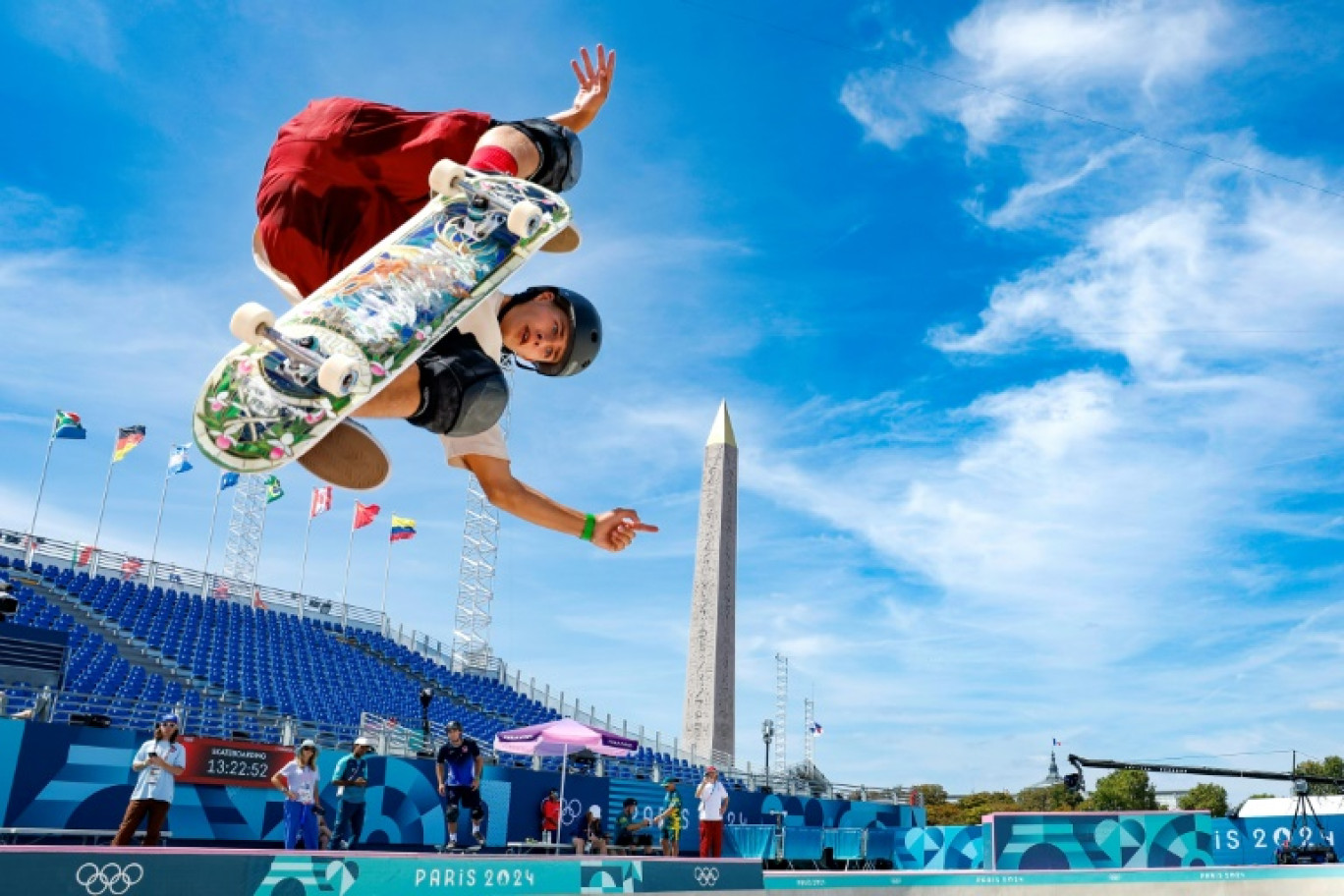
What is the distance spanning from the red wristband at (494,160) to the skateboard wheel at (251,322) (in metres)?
0.87

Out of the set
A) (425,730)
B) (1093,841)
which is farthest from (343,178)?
(1093,841)

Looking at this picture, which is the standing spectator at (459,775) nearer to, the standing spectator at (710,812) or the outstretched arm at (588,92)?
the standing spectator at (710,812)

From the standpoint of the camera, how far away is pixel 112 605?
2575 cm

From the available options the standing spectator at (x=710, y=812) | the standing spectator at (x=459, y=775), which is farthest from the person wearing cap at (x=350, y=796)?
the standing spectator at (x=710, y=812)

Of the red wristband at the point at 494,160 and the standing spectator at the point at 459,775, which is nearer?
the red wristband at the point at 494,160

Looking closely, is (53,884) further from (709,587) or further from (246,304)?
(709,587)

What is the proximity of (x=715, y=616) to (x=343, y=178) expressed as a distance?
2803cm

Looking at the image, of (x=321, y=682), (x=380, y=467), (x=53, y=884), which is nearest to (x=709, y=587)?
(x=321, y=682)

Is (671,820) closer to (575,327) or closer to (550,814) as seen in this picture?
(550,814)

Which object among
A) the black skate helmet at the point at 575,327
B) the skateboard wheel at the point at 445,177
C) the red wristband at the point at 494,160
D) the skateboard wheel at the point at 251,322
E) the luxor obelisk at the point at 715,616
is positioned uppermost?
the luxor obelisk at the point at 715,616

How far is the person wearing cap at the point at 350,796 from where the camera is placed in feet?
39.6

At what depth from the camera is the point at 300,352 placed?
110 inches

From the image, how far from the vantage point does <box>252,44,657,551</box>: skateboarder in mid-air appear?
3.26 m

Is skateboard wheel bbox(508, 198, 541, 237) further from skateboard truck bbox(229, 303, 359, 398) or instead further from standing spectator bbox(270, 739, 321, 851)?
standing spectator bbox(270, 739, 321, 851)
